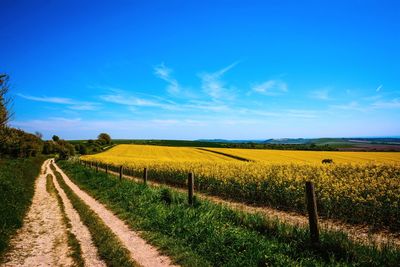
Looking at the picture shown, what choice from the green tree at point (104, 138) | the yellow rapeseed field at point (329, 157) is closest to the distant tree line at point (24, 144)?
the green tree at point (104, 138)

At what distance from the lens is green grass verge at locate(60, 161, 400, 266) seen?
6.21m

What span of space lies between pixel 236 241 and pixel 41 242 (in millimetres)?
5542

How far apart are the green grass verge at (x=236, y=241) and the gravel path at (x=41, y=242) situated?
7.27 feet

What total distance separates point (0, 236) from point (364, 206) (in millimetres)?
11690

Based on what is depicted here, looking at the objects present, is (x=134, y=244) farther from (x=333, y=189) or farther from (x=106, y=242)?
(x=333, y=189)

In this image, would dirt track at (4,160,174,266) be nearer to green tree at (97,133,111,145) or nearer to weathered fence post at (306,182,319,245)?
weathered fence post at (306,182,319,245)

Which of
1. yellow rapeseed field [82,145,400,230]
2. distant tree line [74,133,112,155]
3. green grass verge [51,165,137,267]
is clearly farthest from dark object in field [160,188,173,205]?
distant tree line [74,133,112,155]

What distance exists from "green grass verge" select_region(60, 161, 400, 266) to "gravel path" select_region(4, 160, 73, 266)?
2.22 meters

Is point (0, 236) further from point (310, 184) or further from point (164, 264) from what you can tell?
point (310, 184)

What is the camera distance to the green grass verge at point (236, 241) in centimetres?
621

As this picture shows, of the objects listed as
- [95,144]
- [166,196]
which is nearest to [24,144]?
[95,144]

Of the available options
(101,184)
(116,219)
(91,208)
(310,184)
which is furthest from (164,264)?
(101,184)

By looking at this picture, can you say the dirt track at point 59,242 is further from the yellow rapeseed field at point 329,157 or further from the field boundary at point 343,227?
the yellow rapeseed field at point 329,157

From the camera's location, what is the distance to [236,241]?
7.32 m
